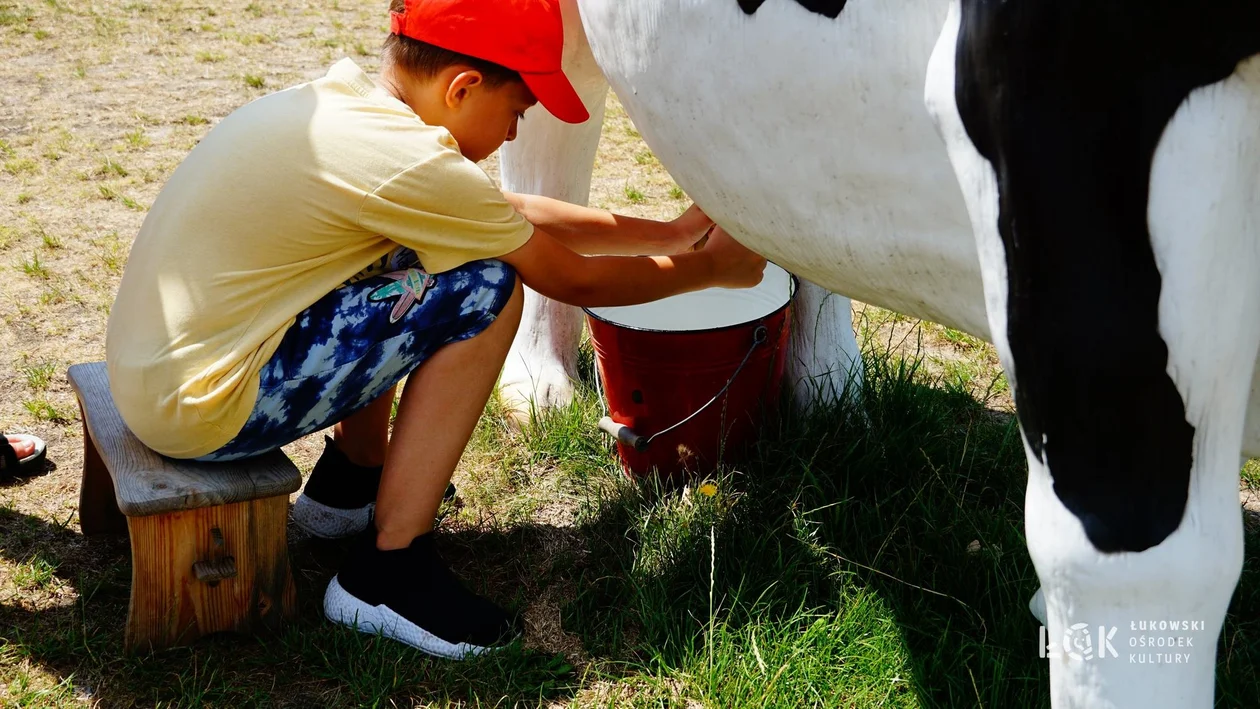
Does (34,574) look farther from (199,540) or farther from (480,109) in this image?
(480,109)

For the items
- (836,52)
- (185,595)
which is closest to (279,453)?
(185,595)

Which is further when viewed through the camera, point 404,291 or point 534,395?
point 534,395

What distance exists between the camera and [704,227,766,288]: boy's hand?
1.80 meters

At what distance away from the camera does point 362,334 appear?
5.47 ft

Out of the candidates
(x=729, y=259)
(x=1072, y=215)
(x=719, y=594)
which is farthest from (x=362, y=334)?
(x=1072, y=215)

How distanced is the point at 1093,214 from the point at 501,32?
2.99ft

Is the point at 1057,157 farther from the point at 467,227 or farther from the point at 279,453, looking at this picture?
the point at 279,453

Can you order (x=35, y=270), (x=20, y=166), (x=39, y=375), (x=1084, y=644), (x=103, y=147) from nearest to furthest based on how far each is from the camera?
1. (x=1084, y=644)
2. (x=39, y=375)
3. (x=35, y=270)
4. (x=20, y=166)
5. (x=103, y=147)

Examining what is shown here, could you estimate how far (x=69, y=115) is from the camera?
13.9 feet

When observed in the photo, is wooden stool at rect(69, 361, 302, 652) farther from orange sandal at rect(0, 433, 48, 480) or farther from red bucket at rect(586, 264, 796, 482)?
red bucket at rect(586, 264, 796, 482)

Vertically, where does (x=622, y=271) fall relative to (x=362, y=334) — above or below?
above

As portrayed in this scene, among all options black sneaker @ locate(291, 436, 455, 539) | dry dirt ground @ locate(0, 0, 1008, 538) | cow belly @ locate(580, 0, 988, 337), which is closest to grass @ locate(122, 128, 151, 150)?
dry dirt ground @ locate(0, 0, 1008, 538)

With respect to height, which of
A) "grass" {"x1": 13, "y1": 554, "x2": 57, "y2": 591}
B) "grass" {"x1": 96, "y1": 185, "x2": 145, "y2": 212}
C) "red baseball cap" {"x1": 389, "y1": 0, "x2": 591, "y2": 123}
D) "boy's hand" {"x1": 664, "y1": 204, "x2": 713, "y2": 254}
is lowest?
"grass" {"x1": 13, "y1": 554, "x2": 57, "y2": 591}

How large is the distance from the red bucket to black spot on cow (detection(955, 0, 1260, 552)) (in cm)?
93
